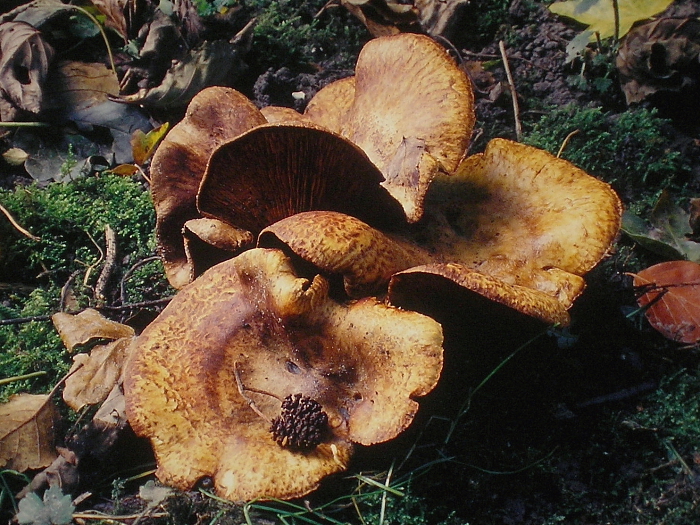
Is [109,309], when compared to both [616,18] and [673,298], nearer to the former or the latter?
[673,298]

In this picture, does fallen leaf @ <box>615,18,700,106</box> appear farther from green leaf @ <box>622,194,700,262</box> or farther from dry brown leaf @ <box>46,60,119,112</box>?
dry brown leaf @ <box>46,60,119,112</box>

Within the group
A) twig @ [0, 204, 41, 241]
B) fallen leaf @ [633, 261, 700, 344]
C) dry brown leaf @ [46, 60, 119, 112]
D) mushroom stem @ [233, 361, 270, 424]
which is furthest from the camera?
dry brown leaf @ [46, 60, 119, 112]

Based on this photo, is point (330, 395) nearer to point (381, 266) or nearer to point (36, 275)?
point (381, 266)

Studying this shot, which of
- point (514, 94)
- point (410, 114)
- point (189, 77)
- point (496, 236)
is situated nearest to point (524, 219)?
point (496, 236)

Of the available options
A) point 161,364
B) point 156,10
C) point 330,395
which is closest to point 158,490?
point 161,364

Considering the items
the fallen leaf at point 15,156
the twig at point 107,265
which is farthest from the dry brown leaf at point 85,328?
the fallen leaf at point 15,156

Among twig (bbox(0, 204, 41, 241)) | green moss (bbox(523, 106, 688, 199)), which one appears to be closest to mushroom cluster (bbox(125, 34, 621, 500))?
green moss (bbox(523, 106, 688, 199))
